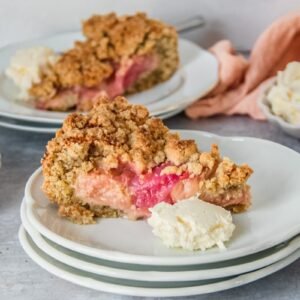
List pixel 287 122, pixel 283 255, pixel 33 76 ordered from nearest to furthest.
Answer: pixel 283 255, pixel 287 122, pixel 33 76

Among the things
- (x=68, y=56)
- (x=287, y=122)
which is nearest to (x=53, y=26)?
(x=68, y=56)

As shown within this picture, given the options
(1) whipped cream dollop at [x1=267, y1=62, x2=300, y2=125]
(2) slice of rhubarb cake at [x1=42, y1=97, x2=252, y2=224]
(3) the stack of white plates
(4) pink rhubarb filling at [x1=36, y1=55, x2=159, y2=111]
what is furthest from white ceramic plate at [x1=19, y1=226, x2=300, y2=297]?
(4) pink rhubarb filling at [x1=36, y1=55, x2=159, y2=111]

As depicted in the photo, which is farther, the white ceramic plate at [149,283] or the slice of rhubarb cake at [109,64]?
the slice of rhubarb cake at [109,64]

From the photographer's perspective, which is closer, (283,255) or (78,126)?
(283,255)

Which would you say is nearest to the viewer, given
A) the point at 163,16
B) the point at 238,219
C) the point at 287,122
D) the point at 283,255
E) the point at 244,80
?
the point at 283,255

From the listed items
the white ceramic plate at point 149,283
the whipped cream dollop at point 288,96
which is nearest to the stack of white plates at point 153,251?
the white ceramic plate at point 149,283

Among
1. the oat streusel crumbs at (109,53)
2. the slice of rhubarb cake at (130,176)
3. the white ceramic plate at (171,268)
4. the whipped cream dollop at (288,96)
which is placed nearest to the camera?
the white ceramic plate at (171,268)

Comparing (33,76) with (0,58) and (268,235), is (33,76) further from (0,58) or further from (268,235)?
(268,235)

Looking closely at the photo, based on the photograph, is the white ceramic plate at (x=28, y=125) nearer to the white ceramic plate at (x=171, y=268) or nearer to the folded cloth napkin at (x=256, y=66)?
the folded cloth napkin at (x=256, y=66)
